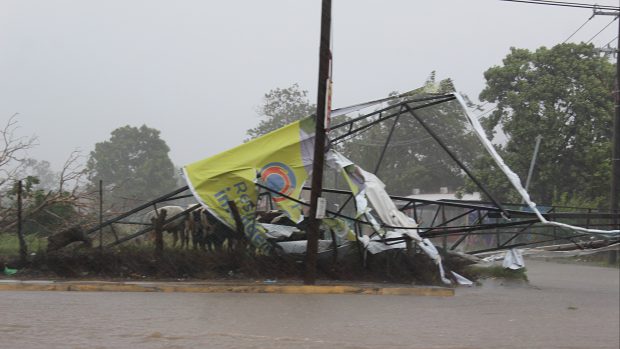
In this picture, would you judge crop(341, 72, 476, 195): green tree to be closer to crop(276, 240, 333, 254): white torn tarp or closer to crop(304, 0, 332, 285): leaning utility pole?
crop(276, 240, 333, 254): white torn tarp

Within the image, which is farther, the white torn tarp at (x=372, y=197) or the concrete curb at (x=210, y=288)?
the white torn tarp at (x=372, y=197)

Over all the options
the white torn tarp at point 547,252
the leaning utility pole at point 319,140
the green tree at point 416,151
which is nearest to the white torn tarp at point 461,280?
the white torn tarp at point 547,252

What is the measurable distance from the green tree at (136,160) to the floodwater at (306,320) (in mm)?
40102

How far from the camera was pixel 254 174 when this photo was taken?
10.9 m

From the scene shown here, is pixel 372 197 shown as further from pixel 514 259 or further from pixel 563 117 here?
pixel 563 117

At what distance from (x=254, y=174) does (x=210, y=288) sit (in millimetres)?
2225

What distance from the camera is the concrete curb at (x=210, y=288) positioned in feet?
31.9

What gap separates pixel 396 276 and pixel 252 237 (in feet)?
9.36

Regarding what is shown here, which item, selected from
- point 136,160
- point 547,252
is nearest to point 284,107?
point 136,160

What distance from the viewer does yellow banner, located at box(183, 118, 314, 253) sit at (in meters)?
10.9

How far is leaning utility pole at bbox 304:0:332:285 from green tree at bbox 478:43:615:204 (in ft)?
57.7

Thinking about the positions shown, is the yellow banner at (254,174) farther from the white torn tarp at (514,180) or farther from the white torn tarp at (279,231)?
the white torn tarp at (514,180)

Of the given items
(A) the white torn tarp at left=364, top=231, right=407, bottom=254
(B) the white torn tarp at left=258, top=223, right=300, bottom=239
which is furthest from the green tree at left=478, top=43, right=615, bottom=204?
(B) the white torn tarp at left=258, top=223, right=300, bottom=239

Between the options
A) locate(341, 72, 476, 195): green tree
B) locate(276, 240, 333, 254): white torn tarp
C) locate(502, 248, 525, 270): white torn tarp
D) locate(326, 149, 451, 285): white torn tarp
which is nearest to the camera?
locate(326, 149, 451, 285): white torn tarp
